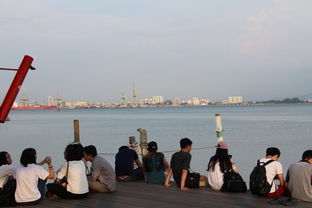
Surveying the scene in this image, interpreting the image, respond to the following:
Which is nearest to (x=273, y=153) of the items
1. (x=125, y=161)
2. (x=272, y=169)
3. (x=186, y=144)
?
(x=272, y=169)

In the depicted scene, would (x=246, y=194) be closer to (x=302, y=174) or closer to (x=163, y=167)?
(x=302, y=174)

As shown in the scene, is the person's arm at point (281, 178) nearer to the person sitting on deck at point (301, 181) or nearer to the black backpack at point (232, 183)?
the person sitting on deck at point (301, 181)

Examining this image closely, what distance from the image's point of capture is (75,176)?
283 inches

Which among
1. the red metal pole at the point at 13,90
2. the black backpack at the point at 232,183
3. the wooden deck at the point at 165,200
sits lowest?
the wooden deck at the point at 165,200

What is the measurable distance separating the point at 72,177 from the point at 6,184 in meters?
1.08

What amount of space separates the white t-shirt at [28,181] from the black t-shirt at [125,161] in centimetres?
263

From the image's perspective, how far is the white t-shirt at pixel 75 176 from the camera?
7.16m

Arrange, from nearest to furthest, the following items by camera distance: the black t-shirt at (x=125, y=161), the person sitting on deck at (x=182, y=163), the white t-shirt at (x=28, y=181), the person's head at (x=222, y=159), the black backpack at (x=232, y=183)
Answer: the white t-shirt at (x=28, y=181)
the black backpack at (x=232, y=183)
the person's head at (x=222, y=159)
the person sitting on deck at (x=182, y=163)
the black t-shirt at (x=125, y=161)

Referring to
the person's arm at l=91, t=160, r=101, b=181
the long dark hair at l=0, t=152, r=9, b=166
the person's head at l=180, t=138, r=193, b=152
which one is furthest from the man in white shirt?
the long dark hair at l=0, t=152, r=9, b=166

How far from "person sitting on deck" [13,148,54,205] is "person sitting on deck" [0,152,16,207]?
0.12 metres

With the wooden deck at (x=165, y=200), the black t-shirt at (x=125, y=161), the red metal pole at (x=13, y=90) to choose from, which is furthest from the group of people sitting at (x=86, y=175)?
the red metal pole at (x=13, y=90)

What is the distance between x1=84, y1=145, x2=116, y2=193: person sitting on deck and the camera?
791 cm

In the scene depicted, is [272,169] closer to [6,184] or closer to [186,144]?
[186,144]

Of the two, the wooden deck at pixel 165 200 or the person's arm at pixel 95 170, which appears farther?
the person's arm at pixel 95 170
